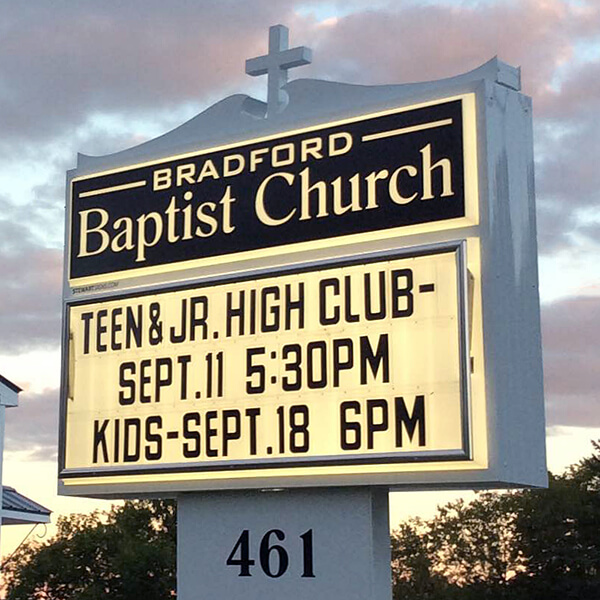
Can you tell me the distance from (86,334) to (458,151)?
4092 mm

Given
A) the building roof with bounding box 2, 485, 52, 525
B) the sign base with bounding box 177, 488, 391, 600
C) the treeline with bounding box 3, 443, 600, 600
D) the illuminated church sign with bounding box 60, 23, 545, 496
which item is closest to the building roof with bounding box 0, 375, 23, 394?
the building roof with bounding box 2, 485, 52, 525

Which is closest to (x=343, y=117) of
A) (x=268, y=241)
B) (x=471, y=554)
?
(x=268, y=241)

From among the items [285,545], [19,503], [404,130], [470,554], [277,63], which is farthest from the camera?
[470,554]

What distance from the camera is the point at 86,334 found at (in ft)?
39.4

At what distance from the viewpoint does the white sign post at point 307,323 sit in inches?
387

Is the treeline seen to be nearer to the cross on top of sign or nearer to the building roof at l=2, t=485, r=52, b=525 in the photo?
the building roof at l=2, t=485, r=52, b=525

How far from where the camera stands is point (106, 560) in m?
54.3

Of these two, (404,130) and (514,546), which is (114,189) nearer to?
(404,130)

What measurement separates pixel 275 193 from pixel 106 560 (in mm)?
45540

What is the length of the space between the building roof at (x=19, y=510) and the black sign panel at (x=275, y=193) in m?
12.2

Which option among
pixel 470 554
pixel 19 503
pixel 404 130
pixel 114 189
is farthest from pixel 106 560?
pixel 404 130

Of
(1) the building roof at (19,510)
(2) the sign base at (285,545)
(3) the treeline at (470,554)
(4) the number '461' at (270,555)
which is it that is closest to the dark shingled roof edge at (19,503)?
(1) the building roof at (19,510)

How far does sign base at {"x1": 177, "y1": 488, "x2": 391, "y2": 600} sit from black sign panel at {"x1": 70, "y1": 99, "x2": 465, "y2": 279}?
2235mm

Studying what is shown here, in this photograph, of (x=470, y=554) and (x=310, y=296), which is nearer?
(x=310, y=296)
